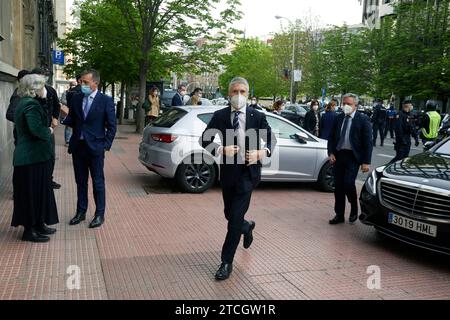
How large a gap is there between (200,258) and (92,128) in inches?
84.9

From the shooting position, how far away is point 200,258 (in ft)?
17.0

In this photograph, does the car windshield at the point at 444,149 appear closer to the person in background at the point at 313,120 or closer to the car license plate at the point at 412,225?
the car license plate at the point at 412,225

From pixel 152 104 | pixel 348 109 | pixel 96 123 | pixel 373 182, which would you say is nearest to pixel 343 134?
pixel 348 109

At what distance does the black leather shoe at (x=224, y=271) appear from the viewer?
15.0 ft

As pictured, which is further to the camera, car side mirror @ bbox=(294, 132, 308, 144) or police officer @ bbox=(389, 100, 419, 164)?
police officer @ bbox=(389, 100, 419, 164)

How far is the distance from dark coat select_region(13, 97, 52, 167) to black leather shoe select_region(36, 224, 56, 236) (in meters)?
0.81

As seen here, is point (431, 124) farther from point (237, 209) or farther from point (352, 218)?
point (237, 209)

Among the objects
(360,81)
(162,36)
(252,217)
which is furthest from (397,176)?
(360,81)

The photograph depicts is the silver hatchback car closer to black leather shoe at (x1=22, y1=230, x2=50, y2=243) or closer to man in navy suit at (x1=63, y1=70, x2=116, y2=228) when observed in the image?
man in navy suit at (x1=63, y1=70, x2=116, y2=228)

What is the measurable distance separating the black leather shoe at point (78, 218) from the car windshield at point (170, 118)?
2759 millimetres

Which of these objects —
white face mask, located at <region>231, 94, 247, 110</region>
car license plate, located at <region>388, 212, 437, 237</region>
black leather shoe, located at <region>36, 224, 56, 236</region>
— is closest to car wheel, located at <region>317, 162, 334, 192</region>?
car license plate, located at <region>388, 212, 437, 237</region>

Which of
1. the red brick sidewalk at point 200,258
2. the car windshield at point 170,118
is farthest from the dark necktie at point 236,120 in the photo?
the car windshield at point 170,118

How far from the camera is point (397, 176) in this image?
5711mm

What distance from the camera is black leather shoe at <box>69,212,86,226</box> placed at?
6.21 meters
